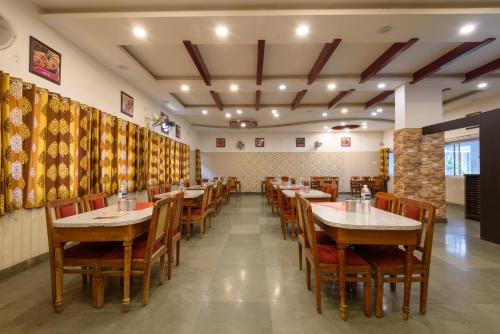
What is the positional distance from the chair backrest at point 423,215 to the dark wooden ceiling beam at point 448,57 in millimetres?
3541

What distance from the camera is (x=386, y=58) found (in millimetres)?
4375

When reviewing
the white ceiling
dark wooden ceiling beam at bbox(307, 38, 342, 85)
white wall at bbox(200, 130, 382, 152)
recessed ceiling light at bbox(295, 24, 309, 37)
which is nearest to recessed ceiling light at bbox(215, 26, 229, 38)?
the white ceiling

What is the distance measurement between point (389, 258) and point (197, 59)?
4.25 m

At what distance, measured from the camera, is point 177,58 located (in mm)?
4707

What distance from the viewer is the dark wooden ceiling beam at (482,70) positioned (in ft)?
15.4

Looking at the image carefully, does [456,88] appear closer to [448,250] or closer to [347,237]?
[448,250]

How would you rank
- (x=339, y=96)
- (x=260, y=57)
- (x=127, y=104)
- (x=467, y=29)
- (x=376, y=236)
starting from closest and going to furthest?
(x=376, y=236), (x=467, y=29), (x=260, y=57), (x=127, y=104), (x=339, y=96)

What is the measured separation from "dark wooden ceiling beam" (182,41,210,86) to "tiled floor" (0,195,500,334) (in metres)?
3.34

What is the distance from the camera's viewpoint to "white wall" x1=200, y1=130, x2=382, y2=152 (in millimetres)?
12523

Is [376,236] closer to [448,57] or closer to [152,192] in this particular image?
[152,192]

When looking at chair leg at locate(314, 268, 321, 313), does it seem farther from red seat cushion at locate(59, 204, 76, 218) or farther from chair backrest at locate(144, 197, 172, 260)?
red seat cushion at locate(59, 204, 76, 218)

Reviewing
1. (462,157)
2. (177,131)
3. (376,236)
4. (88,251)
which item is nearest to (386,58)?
(376,236)

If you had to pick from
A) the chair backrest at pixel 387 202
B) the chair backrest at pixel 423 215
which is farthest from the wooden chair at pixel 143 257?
the chair backrest at pixel 387 202

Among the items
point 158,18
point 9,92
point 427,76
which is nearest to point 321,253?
point 158,18
